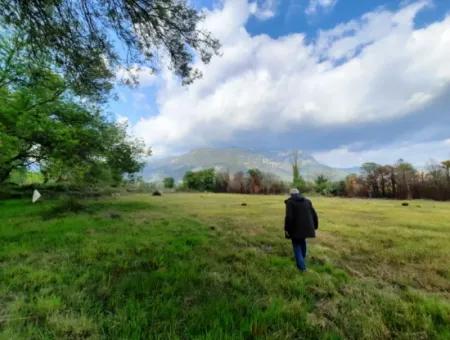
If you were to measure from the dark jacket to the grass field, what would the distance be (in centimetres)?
74

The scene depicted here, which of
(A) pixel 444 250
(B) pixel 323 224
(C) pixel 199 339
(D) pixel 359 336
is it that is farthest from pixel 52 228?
(A) pixel 444 250

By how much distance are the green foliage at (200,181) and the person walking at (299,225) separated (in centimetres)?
4539

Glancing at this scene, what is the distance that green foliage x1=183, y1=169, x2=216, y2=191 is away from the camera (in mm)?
51125

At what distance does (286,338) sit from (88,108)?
17.0 m

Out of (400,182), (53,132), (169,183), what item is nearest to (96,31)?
(53,132)

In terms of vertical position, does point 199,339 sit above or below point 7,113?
below

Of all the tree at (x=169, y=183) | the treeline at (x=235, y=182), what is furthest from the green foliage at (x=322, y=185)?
the tree at (x=169, y=183)

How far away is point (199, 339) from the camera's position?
2926mm

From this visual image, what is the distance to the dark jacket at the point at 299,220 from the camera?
5.68m

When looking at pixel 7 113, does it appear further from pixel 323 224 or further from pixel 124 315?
pixel 323 224

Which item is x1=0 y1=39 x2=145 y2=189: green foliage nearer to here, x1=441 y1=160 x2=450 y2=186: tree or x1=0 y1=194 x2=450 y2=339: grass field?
x1=0 y1=194 x2=450 y2=339: grass field

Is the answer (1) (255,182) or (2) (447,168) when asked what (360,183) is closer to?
(2) (447,168)

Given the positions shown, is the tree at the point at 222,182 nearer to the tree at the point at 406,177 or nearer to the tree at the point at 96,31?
the tree at the point at 406,177

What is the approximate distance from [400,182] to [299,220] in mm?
38155
